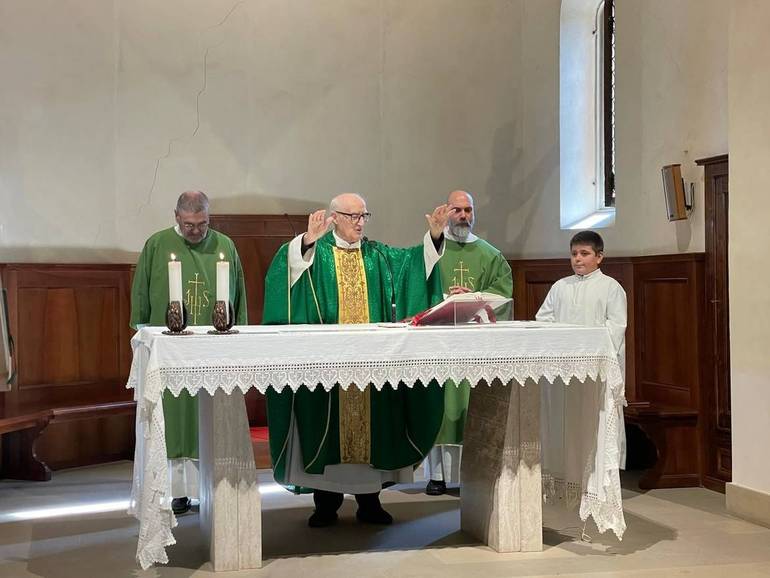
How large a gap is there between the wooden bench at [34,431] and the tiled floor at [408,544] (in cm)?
69

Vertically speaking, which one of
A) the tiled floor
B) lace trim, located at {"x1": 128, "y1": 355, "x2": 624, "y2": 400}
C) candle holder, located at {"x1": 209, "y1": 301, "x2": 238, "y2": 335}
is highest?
candle holder, located at {"x1": 209, "y1": 301, "x2": 238, "y2": 335}

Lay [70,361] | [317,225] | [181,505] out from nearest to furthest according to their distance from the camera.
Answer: [317,225], [181,505], [70,361]

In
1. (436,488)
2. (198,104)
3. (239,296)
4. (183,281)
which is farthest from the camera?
(198,104)

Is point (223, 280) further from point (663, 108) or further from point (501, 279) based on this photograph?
point (663, 108)

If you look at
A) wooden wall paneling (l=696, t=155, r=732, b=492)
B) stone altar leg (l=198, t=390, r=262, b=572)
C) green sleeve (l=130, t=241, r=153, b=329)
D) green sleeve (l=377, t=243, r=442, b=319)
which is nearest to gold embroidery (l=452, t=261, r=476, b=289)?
green sleeve (l=377, t=243, r=442, b=319)

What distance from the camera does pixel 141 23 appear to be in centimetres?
852

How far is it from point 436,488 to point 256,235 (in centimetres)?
289

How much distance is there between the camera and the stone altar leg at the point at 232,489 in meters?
4.91

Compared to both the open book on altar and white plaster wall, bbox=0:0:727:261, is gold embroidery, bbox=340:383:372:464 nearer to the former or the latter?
the open book on altar

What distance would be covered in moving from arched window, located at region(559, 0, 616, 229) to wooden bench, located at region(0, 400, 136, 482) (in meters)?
4.01

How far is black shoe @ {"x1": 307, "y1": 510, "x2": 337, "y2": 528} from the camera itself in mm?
5883

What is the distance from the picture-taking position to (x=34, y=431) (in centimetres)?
743

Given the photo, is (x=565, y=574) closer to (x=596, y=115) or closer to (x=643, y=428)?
(x=643, y=428)

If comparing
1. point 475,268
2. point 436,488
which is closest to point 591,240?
point 475,268
